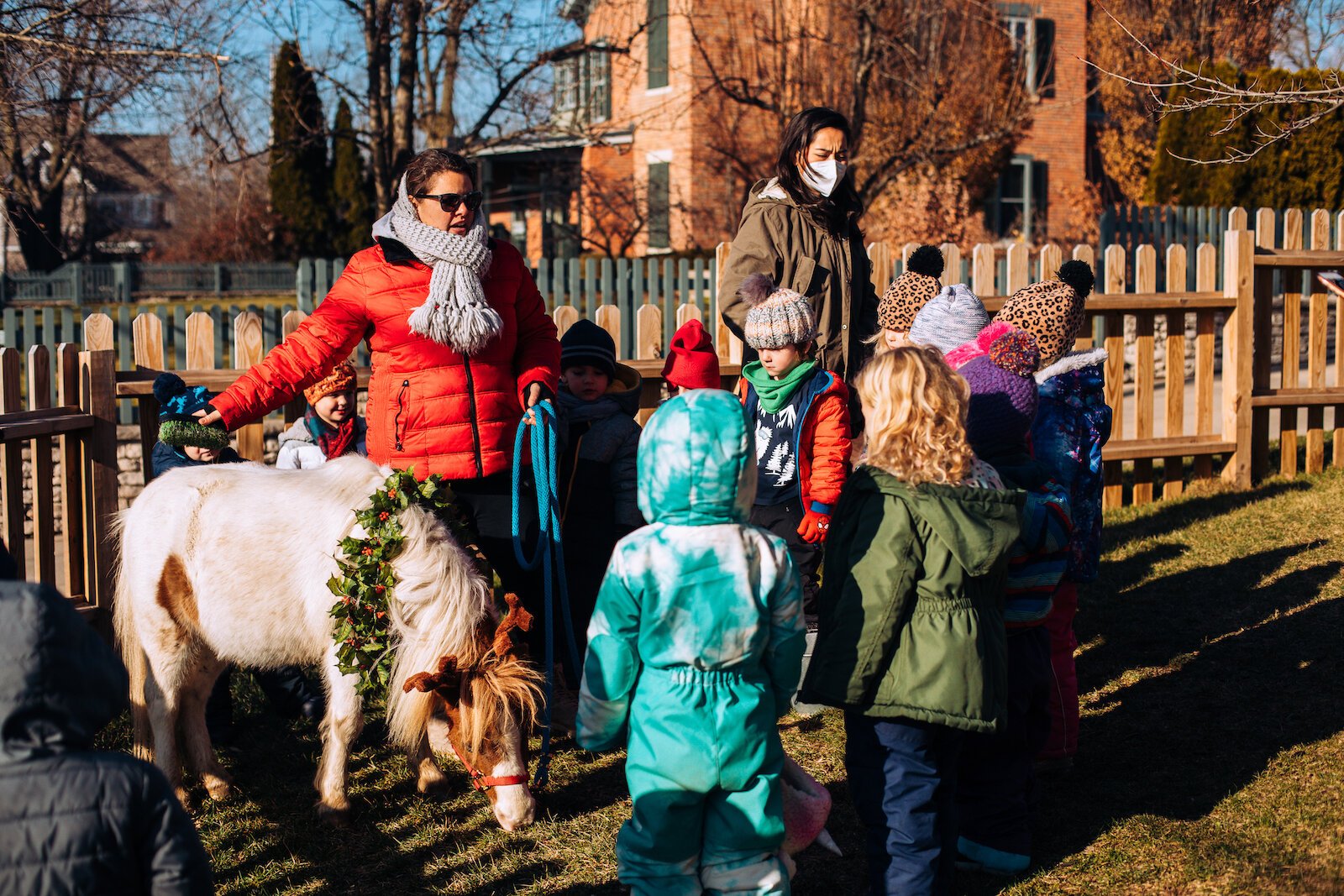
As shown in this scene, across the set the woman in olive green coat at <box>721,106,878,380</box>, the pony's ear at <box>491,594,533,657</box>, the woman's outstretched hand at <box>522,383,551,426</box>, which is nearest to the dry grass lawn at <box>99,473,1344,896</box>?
the pony's ear at <box>491,594,533,657</box>

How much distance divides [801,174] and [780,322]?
989 mm

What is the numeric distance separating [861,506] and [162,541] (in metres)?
2.54

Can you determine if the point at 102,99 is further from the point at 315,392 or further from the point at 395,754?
the point at 395,754

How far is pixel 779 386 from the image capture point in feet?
14.4

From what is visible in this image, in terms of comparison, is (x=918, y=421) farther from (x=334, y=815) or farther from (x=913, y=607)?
(x=334, y=815)

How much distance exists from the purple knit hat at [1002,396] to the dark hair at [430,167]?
1.91m

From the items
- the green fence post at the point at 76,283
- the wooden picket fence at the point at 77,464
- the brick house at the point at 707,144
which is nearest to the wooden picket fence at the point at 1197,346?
the wooden picket fence at the point at 77,464

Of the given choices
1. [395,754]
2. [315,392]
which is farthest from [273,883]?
[315,392]

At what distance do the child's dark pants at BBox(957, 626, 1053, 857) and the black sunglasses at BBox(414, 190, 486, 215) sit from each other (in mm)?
2366

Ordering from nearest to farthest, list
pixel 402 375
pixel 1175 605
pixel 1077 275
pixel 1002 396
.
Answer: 1. pixel 1002 396
2. pixel 402 375
3. pixel 1077 275
4. pixel 1175 605

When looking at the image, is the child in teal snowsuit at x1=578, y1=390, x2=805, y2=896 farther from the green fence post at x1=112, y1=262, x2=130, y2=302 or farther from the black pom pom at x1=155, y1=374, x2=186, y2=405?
the green fence post at x1=112, y1=262, x2=130, y2=302

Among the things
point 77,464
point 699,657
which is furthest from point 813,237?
point 77,464

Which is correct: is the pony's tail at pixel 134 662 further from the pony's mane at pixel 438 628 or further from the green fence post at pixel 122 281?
the green fence post at pixel 122 281

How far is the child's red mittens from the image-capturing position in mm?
4316
